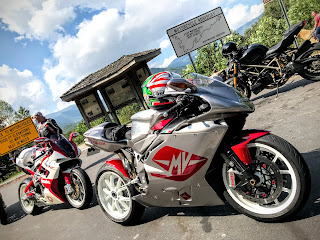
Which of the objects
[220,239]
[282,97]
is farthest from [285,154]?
[282,97]

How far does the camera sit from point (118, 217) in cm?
301

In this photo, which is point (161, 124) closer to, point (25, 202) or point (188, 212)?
point (188, 212)

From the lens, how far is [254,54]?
615 centimetres

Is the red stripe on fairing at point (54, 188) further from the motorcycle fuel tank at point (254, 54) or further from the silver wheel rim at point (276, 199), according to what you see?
the motorcycle fuel tank at point (254, 54)

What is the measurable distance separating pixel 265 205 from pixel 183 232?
2.98 ft

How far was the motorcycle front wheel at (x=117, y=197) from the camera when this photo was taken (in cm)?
285

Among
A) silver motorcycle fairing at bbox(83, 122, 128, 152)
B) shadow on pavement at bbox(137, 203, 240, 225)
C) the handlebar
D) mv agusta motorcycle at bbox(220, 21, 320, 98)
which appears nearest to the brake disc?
shadow on pavement at bbox(137, 203, 240, 225)

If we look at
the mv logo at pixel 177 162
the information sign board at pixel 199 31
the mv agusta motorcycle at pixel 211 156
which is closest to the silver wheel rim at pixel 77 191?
the mv agusta motorcycle at pixel 211 156

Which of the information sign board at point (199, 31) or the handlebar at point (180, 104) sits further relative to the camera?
the information sign board at point (199, 31)

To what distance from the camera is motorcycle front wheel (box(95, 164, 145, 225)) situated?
285 cm

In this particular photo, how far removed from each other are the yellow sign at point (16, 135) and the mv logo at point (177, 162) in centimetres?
1343

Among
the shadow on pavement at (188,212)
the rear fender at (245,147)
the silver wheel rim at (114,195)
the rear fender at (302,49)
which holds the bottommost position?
the shadow on pavement at (188,212)

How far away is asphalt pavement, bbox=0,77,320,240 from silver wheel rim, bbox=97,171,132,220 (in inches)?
8.0

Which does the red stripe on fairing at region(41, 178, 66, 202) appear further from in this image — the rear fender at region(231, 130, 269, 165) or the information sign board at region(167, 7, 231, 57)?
the information sign board at region(167, 7, 231, 57)
